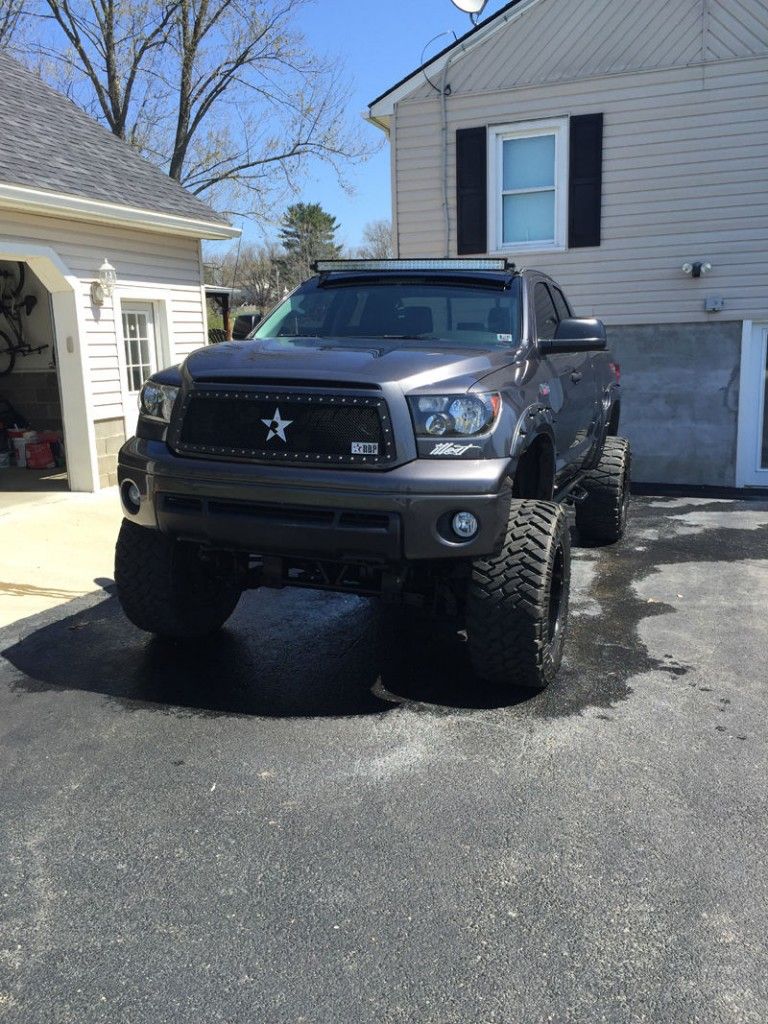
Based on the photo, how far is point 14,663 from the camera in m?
4.43

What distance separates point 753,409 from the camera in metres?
10.3

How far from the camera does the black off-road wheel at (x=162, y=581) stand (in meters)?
4.21

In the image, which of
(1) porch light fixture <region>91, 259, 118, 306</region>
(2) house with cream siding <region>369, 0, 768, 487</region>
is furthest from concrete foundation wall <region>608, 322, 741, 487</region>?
(1) porch light fixture <region>91, 259, 118, 306</region>

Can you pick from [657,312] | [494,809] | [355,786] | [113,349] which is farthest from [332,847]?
[657,312]

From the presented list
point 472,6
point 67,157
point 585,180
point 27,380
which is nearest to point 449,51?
point 472,6

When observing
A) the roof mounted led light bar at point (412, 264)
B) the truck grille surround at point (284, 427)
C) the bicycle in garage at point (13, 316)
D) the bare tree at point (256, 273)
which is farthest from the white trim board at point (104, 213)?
the bare tree at point (256, 273)

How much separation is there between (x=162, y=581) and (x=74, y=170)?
685 centimetres

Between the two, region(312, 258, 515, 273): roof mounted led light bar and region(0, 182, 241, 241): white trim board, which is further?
region(0, 182, 241, 241): white trim board

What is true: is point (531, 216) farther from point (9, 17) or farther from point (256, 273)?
point (256, 273)

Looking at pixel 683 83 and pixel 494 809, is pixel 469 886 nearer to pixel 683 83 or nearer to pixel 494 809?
pixel 494 809

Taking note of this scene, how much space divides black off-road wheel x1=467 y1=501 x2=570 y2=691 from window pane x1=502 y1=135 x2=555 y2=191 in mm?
7887

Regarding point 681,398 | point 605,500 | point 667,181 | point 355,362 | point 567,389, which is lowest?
point 605,500

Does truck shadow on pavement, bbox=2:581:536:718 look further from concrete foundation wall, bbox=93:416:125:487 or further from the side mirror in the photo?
A: concrete foundation wall, bbox=93:416:125:487

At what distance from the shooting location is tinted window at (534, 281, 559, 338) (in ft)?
15.7
